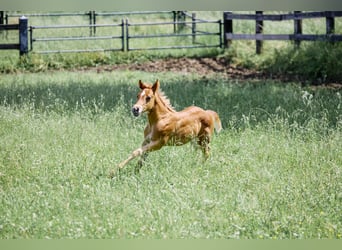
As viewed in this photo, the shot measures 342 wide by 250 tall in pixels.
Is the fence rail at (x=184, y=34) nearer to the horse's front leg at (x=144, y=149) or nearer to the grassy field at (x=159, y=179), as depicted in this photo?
the grassy field at (x=159, y=179)

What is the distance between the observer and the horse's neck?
475 centimetres

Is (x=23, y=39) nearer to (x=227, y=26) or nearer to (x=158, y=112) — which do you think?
(x=227, y=26)

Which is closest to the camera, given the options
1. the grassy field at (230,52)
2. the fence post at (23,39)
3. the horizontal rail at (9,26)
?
the horizontal rail at (9,26)

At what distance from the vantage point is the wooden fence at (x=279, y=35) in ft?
28.9

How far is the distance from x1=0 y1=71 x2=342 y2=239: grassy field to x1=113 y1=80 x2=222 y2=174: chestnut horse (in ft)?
0.45

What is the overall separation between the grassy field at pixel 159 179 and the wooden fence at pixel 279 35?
8.40 feet

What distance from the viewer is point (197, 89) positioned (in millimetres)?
7777

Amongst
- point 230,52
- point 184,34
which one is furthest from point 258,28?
point 184,34

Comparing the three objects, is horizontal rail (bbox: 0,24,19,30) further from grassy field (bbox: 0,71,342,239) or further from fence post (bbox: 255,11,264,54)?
fence post (bbox: 255,11,264,54)

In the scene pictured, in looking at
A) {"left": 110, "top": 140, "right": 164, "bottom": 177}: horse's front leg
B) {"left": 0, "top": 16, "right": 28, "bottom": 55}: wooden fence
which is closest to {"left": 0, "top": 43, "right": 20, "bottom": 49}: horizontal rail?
{"left": 0, "top": 16, "right": 28, "bottom": 55}: wooden fence

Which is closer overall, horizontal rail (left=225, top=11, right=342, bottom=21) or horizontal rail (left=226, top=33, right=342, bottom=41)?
horizontal rail (left=226, top=33, right=342, bottom=41)

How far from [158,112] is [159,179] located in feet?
1.44

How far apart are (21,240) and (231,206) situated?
1.24 m

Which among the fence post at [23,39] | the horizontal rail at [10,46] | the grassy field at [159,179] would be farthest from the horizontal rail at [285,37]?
the horizontal rail at [10,46]
